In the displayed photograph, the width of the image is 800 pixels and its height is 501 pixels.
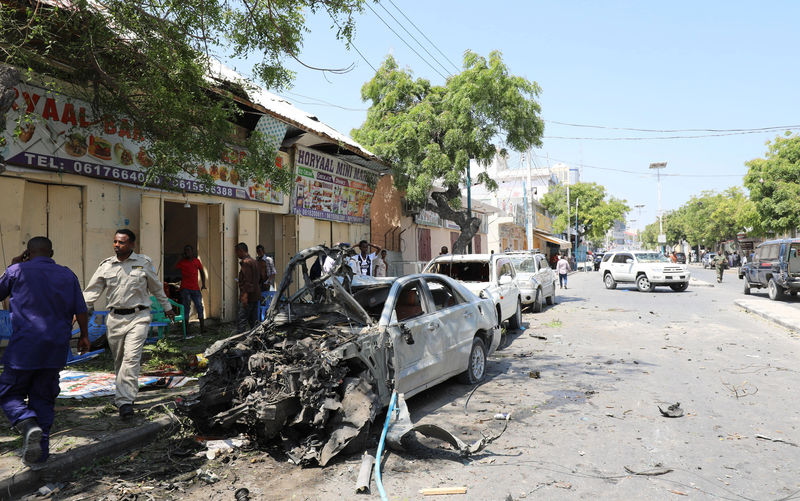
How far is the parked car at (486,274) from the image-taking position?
1041 centimetres

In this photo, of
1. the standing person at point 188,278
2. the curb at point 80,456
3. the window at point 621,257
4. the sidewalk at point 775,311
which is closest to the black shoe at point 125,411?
the curb at point 80,456

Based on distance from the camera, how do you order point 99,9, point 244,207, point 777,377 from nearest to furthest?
point 99,9 < point 777,377 < point 244,207

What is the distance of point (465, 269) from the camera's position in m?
11.1

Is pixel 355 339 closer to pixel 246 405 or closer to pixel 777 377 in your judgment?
pixel 246 405

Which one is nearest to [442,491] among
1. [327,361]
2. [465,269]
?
[327,361]

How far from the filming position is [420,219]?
75.5 ft

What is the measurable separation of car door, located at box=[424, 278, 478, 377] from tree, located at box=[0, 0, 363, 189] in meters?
3.55

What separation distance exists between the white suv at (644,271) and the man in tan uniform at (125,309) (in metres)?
21.0

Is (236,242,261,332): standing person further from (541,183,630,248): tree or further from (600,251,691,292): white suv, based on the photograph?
(541,183,630,248): tree

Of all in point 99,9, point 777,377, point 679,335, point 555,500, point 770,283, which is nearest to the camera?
point 555,500

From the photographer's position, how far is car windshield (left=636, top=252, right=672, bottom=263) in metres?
22.1

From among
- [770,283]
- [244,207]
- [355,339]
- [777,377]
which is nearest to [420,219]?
[244,207]

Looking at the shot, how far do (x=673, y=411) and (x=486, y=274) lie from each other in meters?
5.70

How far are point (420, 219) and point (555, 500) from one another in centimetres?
1976
